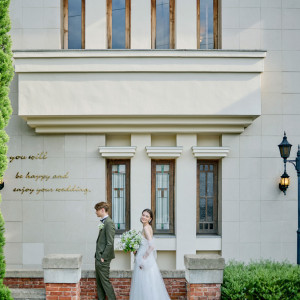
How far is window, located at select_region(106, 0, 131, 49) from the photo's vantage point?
10766mm

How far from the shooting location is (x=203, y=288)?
780 cm

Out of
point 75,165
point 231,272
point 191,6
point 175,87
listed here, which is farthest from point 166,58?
point 231,272

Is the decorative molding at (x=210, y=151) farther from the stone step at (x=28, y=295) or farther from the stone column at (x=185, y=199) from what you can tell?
the stone step at (x=28, y=295)

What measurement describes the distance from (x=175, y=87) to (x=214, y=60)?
47.1 inches

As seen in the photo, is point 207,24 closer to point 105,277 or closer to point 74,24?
point 74,24

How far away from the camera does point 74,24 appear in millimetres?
10820

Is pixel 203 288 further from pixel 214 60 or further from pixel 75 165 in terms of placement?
pixel 214 60

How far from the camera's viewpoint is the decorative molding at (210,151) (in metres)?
10.6

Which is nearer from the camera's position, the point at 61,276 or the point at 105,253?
the point at 61,276

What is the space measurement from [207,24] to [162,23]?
1227 millimetres

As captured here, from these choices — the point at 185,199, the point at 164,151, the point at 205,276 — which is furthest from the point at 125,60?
the point at 205,276

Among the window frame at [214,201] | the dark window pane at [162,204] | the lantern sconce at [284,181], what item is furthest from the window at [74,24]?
the lantern sconce at [284,181]

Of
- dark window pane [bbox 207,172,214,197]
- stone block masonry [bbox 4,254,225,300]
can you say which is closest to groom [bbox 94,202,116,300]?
stone block masonry [bbox 4,254,225,300]

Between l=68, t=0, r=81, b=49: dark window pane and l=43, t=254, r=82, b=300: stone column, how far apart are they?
229 inches
